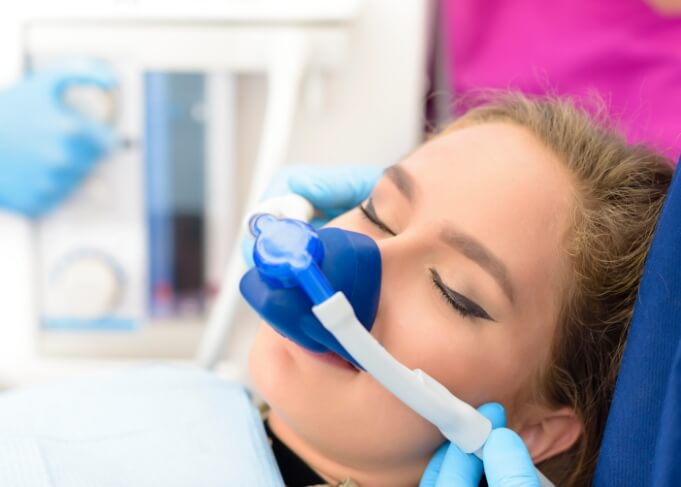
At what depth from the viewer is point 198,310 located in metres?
1.15

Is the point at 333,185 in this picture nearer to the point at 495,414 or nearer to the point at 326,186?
the point at 326,186

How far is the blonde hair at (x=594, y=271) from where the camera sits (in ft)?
2.60

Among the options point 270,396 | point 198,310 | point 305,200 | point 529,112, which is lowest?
point 198,310

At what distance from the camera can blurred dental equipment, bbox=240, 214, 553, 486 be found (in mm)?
608

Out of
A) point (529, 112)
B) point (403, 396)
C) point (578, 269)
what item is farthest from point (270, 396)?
point (529, 112)

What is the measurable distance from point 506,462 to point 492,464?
14 mm

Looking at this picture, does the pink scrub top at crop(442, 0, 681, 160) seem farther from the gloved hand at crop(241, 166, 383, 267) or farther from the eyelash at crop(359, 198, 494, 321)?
the eyelash at crop(359, 198, 494, 321)

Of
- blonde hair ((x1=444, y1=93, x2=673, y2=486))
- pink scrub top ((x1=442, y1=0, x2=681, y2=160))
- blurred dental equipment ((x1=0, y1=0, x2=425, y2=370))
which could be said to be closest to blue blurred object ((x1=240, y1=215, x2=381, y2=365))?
blonde hair ((x1=444, y1=93, x2=673, y2=486))

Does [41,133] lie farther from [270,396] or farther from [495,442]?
[495,442]

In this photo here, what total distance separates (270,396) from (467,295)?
8.9 inches

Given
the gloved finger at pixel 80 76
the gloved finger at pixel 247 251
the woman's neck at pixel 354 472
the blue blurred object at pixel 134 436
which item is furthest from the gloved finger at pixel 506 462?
the gloved finger at pixel 80 76

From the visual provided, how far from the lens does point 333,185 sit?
0.98m

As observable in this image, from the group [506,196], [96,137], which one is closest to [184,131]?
[96,137]

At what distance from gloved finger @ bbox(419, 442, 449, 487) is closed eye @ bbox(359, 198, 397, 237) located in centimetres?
23
